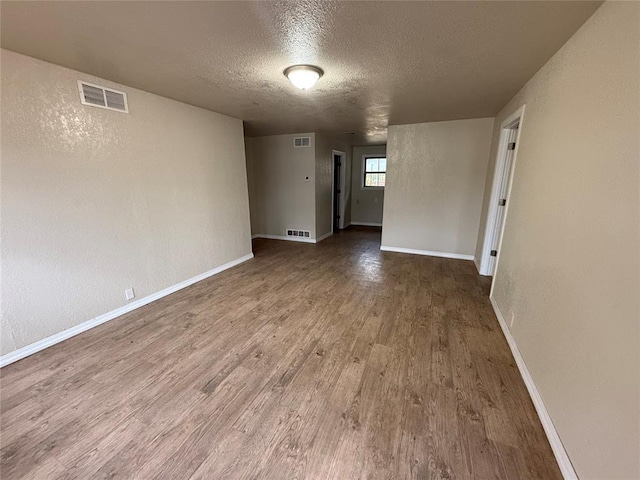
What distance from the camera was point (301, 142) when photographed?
5672 mm

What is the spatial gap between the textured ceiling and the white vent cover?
99.2 inches

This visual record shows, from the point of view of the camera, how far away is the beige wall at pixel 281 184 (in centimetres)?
579

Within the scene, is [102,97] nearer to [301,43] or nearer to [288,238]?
[301,43]

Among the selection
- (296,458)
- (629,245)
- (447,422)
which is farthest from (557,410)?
(296,458)

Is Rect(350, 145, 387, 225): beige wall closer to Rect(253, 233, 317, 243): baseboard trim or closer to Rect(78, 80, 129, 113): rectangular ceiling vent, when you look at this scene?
Rect(253, 233, 317, 243): baseboard trim

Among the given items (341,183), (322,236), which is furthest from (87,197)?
(341,183)

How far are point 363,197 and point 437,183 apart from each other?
3.68 m

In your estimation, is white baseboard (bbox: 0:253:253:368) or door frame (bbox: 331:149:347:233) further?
door frame (bbox: 331:149:347:233)

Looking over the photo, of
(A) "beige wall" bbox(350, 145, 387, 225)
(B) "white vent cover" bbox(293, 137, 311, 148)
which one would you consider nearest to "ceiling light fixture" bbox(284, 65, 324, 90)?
(B) "white vent cover" bbox(293, 137, 311, 148)

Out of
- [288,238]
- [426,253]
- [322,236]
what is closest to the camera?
[426,253]

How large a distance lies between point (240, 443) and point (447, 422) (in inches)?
47.8

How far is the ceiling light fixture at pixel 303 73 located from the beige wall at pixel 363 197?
19.3 feet

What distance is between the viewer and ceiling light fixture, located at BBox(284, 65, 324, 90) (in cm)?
228

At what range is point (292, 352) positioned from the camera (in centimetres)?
226
